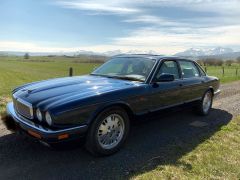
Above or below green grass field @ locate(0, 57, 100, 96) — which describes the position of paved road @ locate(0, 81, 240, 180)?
above

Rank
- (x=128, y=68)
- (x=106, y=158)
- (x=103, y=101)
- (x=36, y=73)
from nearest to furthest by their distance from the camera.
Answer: (x=103, y=101)
(x=106, y=158)
(x=128, y=68)
(x=36, y=73)

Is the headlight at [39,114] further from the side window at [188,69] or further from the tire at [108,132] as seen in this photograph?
the side window at [188,69]

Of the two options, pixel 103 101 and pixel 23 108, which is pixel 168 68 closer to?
pixel 103 101

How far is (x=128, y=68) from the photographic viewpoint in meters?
5.45

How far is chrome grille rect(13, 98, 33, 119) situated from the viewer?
400cm

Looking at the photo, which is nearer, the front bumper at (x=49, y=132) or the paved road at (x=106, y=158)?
the front bumper at (x=49, y=132)

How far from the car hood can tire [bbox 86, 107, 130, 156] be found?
38 centimetres

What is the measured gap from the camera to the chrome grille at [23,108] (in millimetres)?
4004

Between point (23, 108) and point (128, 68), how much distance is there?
7.11 ft

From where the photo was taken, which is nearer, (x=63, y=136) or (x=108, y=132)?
(x=63, y=136)

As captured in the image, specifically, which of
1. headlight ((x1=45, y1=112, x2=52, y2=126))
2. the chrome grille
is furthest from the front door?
the chrome grille

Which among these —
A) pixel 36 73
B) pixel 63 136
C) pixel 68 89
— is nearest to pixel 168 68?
pixel 68 89

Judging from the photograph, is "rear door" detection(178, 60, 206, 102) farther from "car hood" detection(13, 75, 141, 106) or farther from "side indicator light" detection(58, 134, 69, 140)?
"side indicator light" detection(58, 134, 69, 140)

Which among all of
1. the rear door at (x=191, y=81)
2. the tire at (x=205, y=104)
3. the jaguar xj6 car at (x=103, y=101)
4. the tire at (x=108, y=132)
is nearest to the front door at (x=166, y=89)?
the jaguar xj6 car at (x=103, y=101)
